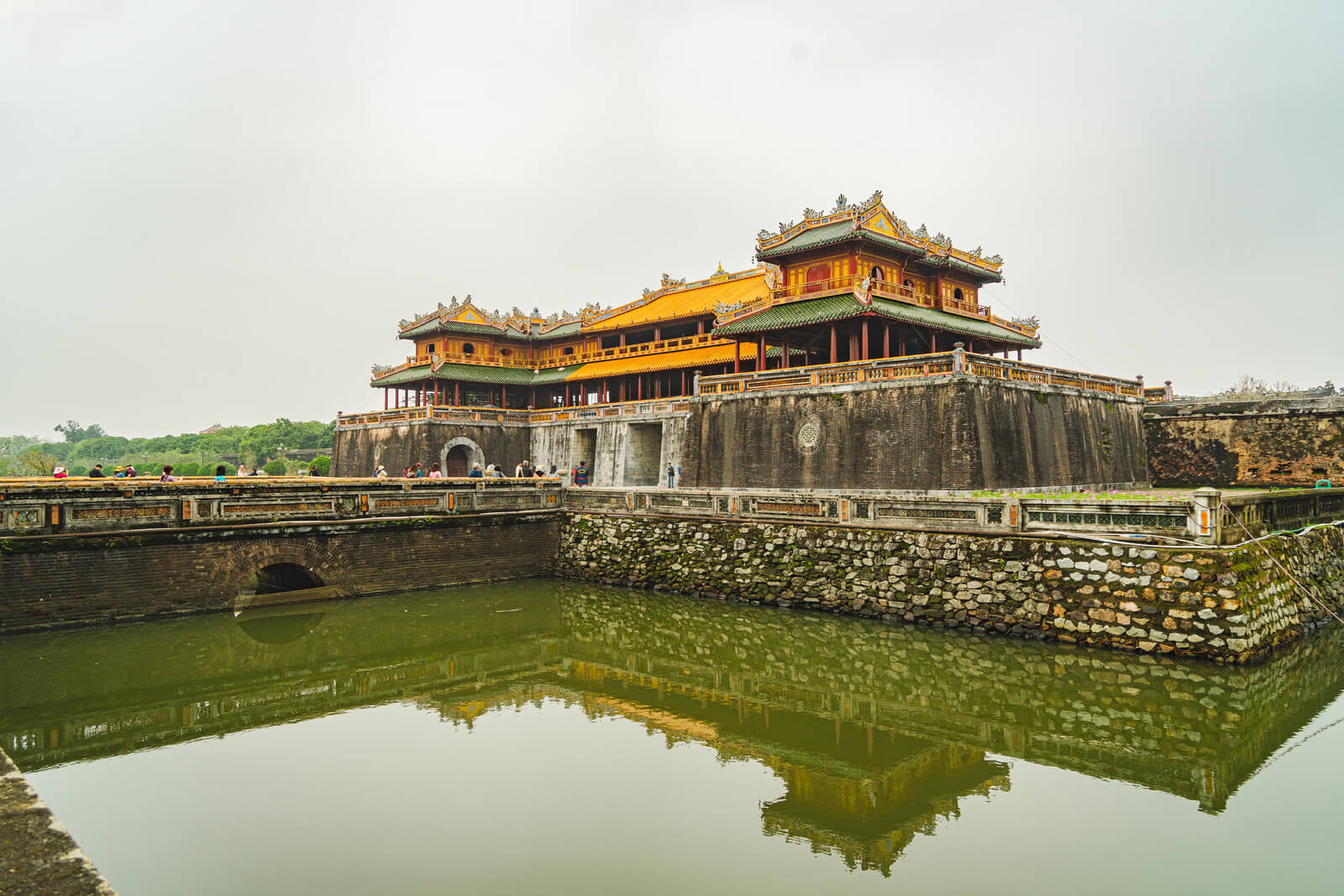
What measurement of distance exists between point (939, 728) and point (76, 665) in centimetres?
1234

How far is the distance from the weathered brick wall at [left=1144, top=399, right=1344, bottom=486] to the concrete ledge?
2944 cm

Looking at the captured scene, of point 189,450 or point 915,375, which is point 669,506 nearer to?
point 915,375

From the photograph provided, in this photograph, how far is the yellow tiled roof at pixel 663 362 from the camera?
32062 mm

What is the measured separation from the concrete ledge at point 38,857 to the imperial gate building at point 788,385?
18770 mm

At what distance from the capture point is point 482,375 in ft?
126

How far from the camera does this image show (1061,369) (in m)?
23.5

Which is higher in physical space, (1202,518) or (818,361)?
(818,361)

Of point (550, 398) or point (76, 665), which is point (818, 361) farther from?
point (76, 665)

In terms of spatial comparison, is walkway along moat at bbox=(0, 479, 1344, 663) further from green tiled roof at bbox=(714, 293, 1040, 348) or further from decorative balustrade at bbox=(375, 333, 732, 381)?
decorative balustrade at bbox=(375, 333, 732, 381)

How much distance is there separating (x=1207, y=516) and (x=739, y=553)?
860 centimetres

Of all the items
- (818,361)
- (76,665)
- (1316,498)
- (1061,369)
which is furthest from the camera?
(818,361)

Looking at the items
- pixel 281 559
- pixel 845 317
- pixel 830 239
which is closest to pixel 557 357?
pixel 830 239

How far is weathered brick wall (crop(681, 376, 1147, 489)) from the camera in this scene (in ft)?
67.7

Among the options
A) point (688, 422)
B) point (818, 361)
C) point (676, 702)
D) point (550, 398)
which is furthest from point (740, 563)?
point (550, 398)
